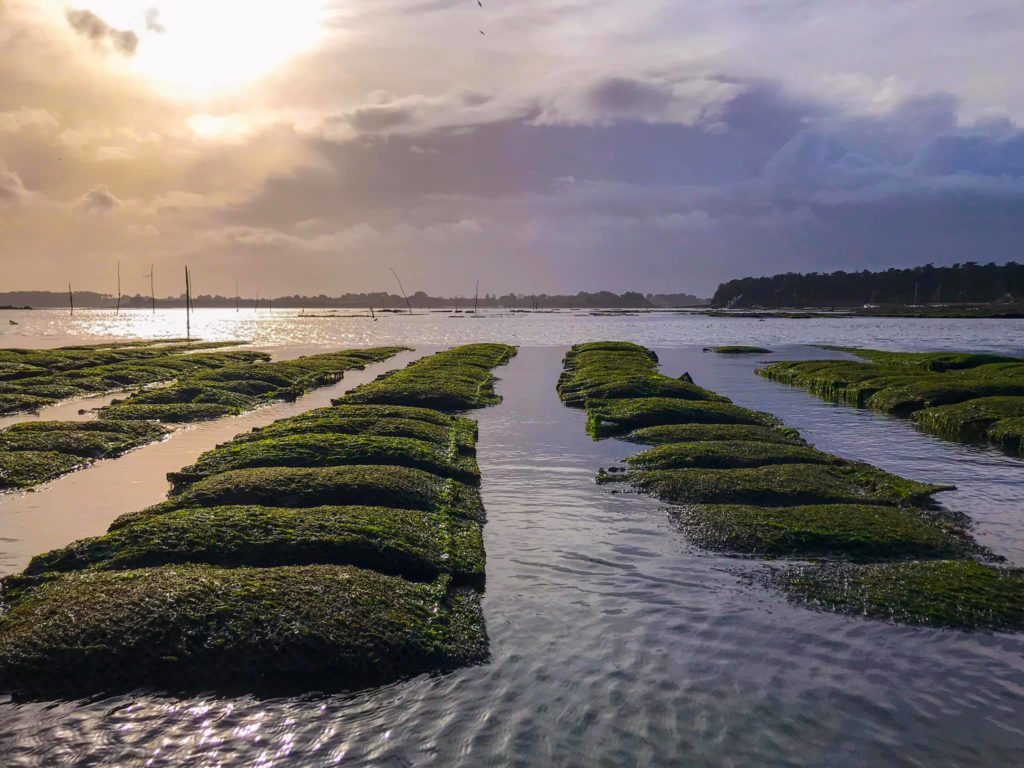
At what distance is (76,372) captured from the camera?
167 ft

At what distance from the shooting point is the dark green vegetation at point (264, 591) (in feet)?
32.6

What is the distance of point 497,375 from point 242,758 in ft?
160

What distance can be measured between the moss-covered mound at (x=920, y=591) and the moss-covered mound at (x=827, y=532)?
76 cm

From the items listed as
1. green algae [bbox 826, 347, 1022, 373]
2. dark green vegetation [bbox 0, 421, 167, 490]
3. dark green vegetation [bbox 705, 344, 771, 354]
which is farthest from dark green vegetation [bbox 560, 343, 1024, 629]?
dark green vegetation [bbox 705, 344, 771, 354]

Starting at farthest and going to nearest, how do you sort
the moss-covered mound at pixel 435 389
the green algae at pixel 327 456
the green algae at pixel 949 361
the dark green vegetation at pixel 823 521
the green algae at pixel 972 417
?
the green algae at pixel 949 361
the moss-covered mound at pixel 435 389
the green algae at pixel 972 417
the green algae at pixel 327 456
the dark green vegetation at pixel 823 521

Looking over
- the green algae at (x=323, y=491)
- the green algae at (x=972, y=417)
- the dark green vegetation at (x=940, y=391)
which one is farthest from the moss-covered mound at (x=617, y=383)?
the green algae at (x=323, y=491)

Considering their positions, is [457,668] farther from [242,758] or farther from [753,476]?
[753,476]

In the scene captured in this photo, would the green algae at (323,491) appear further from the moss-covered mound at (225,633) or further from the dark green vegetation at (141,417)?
the moss-covered mound at (225,633)

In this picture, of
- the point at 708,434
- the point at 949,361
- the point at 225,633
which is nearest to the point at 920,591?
the point at 225,633

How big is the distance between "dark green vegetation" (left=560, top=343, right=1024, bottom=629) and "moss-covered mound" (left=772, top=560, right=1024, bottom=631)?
0.05 ft

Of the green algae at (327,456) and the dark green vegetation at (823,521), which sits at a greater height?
the green algae at (327,456)

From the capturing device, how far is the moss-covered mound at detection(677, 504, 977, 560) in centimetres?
1473

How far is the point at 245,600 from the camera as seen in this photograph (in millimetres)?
11039

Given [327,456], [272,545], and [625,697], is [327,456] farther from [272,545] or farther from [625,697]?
[625,697]
